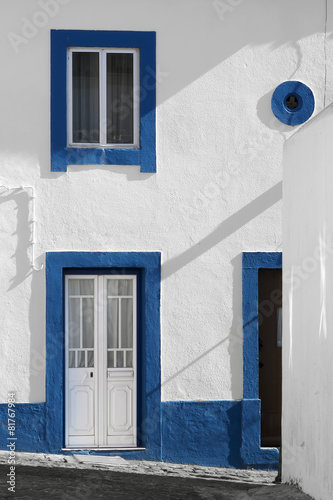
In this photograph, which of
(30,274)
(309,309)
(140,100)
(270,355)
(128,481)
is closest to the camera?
(309,309)

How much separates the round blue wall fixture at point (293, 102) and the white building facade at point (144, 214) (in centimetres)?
9

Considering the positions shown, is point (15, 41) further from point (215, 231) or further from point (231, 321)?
point (231, 321)

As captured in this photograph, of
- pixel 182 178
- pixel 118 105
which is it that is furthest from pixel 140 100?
pixel 182 178

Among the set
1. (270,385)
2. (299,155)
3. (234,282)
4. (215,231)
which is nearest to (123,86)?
(215,231)

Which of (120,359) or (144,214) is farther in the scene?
(120,359)

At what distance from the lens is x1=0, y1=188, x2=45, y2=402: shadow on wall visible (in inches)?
419

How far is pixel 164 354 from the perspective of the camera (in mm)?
10828

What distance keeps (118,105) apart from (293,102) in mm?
2209

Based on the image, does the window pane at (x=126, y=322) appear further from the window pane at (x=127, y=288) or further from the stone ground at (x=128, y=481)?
the stone ground at (x=128, y=481)

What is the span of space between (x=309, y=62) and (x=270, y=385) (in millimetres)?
4163

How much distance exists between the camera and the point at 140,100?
10.8m

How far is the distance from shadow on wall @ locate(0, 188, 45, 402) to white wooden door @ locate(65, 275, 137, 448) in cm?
38

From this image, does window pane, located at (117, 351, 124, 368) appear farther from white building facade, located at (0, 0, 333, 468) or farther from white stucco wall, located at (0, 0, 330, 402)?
white stucco wall, located at (0, 0, 330, 402)

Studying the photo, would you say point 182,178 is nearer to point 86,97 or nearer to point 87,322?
point 86,97
